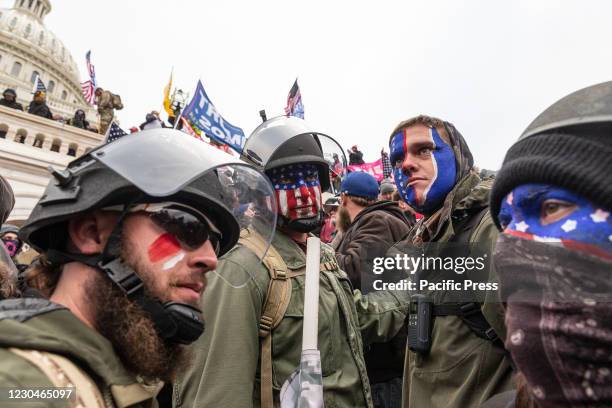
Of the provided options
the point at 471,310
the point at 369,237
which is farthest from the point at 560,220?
the point at 369,237

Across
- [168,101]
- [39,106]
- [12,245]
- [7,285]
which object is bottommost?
[12,245]

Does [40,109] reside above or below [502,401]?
below

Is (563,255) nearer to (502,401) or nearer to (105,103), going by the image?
(502,401)

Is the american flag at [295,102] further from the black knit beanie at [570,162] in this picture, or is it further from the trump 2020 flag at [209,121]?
the black knit beanie at [570,162]

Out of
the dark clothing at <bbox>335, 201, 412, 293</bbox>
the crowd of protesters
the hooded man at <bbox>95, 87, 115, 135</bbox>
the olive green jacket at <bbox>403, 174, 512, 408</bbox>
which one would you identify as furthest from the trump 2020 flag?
the hooded man at <bbox>95, 87, 115, 135</bbox>

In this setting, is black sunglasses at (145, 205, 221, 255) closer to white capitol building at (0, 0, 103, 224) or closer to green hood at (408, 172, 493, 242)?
green hood at (408, 172, 493, 242)

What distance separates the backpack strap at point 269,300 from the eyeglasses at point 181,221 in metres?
0.85

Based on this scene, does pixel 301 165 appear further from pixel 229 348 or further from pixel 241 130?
pixel 241 130

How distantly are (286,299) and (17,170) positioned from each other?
24392mm

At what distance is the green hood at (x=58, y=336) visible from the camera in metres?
1.39

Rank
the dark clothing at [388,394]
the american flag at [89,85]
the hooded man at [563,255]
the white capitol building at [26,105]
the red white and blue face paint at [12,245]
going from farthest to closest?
the american flag at [89,85] → the white capitol building at [26,105] → the red white and blue face paint at [12,245] → the dark clothing at [388,394] → the hooded man at [563,255]

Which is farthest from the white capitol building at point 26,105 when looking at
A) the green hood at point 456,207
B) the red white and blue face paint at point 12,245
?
the green hood at point 456,207

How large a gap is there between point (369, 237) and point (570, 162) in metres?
2.80

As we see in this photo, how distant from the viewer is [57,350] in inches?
56.6
